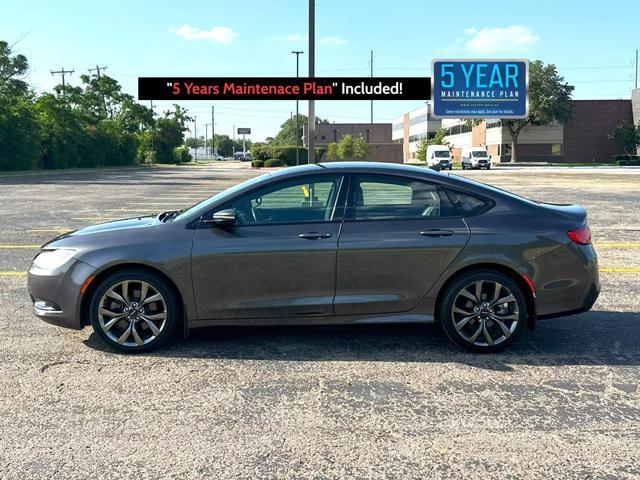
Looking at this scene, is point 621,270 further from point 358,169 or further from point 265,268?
point 265,268

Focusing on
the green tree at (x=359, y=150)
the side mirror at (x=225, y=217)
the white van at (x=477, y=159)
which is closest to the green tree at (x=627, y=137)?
the white van at (x=477, y=159)

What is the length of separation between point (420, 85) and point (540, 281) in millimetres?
14209

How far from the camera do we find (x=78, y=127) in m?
53.9


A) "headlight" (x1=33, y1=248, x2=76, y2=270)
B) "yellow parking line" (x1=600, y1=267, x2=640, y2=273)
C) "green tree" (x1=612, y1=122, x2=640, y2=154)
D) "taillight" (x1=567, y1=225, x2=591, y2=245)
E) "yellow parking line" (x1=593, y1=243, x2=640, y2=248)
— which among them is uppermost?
"green tree" (x1=612, y1=122, x2=640, y2=154)

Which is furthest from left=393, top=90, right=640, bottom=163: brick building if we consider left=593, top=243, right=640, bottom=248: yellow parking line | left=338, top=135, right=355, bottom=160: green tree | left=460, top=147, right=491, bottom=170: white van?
left=593, top=243, right=640, bottom=248: yellow parking line

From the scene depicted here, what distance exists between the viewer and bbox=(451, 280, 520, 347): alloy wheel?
14.7 feet

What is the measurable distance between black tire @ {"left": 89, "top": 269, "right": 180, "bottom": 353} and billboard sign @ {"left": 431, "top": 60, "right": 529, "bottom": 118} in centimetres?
2793

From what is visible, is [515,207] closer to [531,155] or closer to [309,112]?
[309,112]

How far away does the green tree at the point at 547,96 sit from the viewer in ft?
217

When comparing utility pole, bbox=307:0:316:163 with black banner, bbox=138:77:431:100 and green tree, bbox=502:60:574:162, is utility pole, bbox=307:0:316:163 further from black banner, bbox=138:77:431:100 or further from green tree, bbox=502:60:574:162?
green tree, bbox=502:60:574:162

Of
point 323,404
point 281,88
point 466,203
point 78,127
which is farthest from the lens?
point 78,127

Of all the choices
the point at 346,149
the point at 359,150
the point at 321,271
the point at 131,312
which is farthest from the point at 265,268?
the point at 359,150

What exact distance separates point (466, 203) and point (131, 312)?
279 cm

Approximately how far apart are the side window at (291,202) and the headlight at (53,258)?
4.24ft
